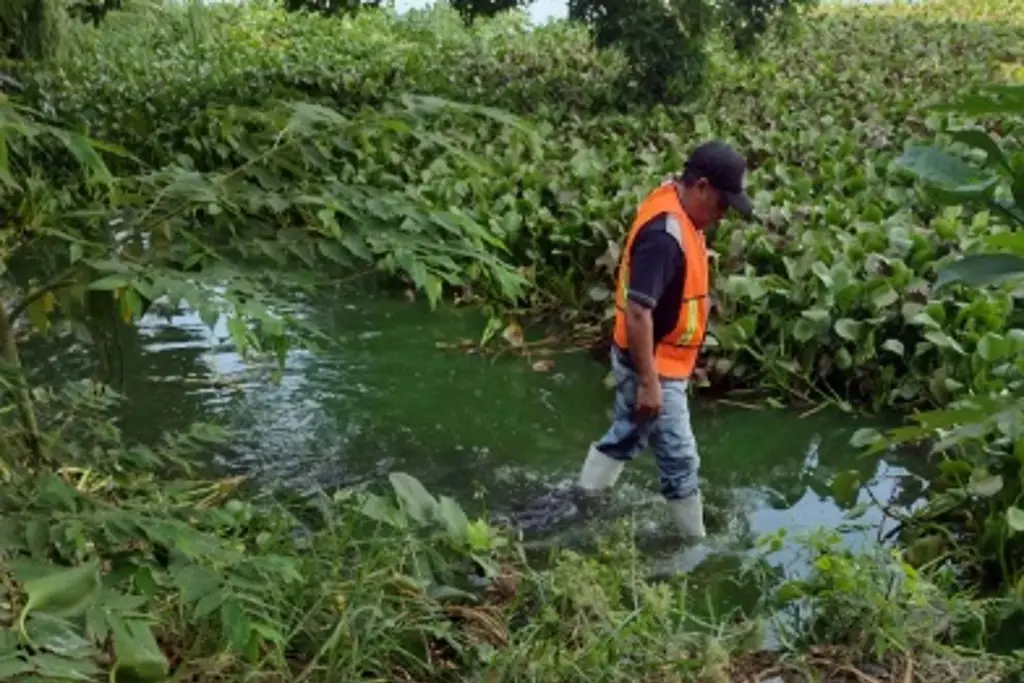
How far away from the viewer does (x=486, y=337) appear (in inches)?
277

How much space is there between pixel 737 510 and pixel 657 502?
1.07ft

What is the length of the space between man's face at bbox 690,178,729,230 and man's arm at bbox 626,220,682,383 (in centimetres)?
15

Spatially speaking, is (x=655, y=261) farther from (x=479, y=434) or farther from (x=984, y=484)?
(x=479, y=434)

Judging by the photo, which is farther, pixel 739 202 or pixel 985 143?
pixel 739 202

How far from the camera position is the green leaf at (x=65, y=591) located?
1.79m

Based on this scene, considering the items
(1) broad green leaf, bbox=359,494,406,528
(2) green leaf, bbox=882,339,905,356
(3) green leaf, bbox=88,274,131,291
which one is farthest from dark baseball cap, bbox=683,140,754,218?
(3) green leaf, bbox=88,274,131,291

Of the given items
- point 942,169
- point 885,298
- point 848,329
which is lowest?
point 848,329

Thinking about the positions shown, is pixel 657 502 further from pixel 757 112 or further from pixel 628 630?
pixel 757 112

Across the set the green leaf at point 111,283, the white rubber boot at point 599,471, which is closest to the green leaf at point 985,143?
the green leaf at point 111,283

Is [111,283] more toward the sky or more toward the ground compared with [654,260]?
more toward the sky

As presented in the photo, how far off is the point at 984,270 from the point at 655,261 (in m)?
3.08

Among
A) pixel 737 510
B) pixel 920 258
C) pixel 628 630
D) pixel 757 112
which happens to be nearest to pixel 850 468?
pixel 737 510

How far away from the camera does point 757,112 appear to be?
37.6 feet

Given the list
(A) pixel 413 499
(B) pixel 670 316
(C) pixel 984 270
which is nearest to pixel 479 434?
(B) pixel 670 316
